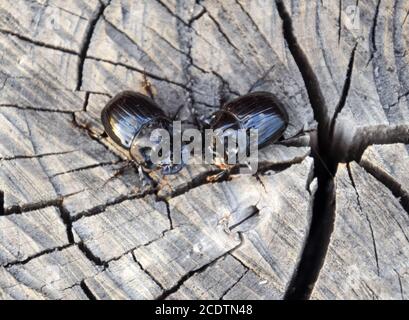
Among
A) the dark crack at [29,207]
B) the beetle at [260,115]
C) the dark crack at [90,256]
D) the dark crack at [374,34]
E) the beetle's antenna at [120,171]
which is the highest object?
the dark crack at [374,34]

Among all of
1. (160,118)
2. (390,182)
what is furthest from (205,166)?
(390,182)

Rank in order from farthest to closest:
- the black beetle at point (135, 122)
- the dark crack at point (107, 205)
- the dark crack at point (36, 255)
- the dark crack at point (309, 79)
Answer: the dark crack at point (309, 79), the black beetle at point (135, 122), the dark crack at point (107, 205), the dark crack at point (36, 255)

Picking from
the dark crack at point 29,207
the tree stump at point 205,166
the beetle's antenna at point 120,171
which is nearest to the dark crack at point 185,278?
the tree stump at point 205,166

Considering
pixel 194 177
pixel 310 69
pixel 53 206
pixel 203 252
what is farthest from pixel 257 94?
pixel 53 206

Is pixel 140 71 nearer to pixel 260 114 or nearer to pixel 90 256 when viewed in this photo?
pixel 260 114

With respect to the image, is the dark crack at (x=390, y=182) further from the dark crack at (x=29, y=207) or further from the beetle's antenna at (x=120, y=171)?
the dark crack at (x=29, y=207)

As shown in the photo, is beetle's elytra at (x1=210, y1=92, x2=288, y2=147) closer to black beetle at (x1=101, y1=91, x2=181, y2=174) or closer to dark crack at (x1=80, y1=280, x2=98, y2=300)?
black beetle at (x1=101, y1=91, x2=181, y2=174)

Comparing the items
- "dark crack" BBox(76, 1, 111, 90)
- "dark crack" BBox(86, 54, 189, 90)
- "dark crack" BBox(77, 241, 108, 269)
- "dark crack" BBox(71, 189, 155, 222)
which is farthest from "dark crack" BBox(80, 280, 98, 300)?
"dark crack" BBox(86, 54, 189, 90)
